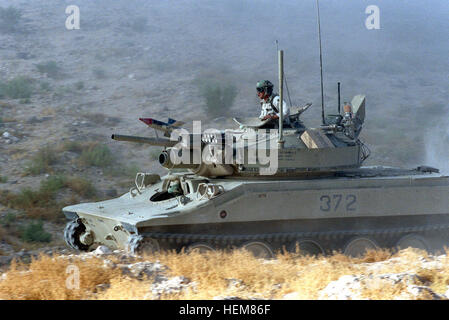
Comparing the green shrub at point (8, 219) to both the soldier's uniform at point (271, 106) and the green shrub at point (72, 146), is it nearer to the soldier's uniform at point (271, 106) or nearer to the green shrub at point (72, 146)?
the green shrub at point (72, 146)

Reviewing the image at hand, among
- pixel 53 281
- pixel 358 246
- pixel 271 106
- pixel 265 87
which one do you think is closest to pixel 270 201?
pixel 358 246

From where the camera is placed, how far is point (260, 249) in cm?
1070

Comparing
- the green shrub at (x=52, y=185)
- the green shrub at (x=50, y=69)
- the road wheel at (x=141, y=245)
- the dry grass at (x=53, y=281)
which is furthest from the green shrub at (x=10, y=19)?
the dry grass at (x=53, y=281)

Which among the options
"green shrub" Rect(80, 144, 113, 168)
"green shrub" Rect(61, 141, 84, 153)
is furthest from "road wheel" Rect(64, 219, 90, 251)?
"green shrub" Rect(61, 141, 84, 153)

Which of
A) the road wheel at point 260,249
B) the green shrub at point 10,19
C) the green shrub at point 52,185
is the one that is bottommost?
the road wheel at point 260,249

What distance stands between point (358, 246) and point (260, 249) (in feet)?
5.90

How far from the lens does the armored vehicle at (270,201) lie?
1039 cm

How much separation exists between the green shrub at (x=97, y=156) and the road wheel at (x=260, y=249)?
12.3m

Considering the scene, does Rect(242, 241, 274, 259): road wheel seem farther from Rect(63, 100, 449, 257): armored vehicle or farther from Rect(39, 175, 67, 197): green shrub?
Rect(39, 175, 67, 197): green shrub

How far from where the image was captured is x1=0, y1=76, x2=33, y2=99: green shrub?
28.5 meters

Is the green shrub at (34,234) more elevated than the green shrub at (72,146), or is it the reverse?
the green shrub at (72,146)

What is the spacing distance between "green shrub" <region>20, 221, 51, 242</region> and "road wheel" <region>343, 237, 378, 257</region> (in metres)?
7.47
